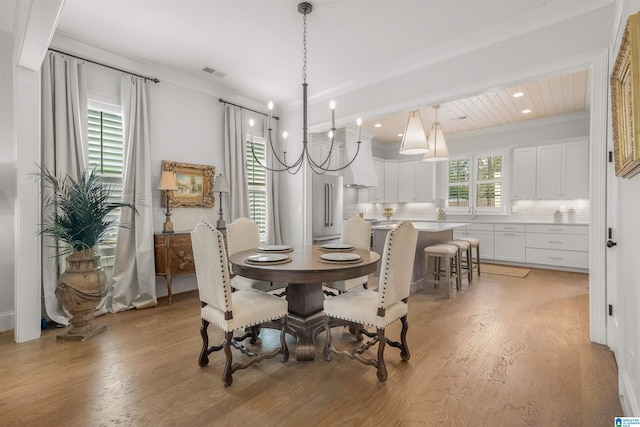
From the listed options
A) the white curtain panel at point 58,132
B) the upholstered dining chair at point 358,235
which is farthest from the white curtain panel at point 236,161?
the upholstered dining chair at point 358,235

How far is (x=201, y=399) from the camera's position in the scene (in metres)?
1.92

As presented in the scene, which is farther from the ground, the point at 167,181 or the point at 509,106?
the point at 509,106

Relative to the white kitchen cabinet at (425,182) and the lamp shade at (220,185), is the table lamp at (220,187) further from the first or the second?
the white kitchen cabinet at (425,182)

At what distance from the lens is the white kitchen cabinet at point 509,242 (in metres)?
6.07

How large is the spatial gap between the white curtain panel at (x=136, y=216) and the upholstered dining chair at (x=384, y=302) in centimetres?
258

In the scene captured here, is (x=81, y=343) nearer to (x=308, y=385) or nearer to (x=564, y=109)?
(x=308, y=385)

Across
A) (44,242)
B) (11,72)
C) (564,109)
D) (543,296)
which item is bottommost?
(543,296)

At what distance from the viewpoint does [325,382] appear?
2.11 meters

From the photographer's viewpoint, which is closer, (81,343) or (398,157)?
(81,343)

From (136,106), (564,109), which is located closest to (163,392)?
(136,106)

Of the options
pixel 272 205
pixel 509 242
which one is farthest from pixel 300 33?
pixel 509 242

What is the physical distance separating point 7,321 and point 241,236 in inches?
94.1

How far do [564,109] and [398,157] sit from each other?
365 centimetres

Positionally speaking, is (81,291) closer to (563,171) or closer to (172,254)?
(172,254)
